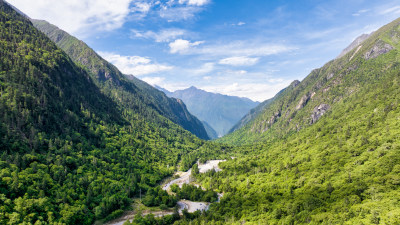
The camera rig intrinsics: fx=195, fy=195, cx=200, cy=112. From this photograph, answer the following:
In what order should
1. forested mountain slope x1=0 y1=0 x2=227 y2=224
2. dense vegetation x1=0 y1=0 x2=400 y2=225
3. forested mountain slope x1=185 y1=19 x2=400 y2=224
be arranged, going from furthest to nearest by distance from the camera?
1. forested mountain slope x1=0 y1=0 x2=227 y2=224
2. dense vegetation x1=0 y1=0 x2=400 y2=225
3. forested mountain slope x1=185 y1=19 x2=400 y2=224

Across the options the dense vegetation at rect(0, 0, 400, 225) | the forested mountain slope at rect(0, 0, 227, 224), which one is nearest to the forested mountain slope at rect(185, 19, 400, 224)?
the dense vegetation at rect(0, 0, 400, 225)

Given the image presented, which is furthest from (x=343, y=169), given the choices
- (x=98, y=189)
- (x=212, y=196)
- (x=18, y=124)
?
(x=18, y=124)

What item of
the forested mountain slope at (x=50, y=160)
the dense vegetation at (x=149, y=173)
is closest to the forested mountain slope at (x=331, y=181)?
the dense vegetation at (x=149, y=173)

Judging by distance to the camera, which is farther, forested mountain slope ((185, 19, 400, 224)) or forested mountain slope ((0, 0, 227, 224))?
forested mountain slope ((0, 0, 227, 224))

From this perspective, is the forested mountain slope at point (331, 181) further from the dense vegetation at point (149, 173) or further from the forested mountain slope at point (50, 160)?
the forested mountain slope at point (50, 160)

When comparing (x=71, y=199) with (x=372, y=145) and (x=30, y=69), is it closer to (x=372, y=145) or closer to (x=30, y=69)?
(x=30, y=69)

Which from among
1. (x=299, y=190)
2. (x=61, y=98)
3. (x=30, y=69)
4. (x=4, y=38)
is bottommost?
(x=299, y=190)

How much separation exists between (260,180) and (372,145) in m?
80.5

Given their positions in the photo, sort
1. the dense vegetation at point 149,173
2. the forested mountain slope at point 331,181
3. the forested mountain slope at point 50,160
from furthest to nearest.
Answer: the forested mountain slope at point 50,160
the dense vegetation at point 149,173
the forested mountain slope at point 331,181

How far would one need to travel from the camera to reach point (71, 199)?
4272 inches

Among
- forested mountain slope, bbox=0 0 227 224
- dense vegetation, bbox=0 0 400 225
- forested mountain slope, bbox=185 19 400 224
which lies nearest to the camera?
forested mountain slope, bbox=185 19 400 224

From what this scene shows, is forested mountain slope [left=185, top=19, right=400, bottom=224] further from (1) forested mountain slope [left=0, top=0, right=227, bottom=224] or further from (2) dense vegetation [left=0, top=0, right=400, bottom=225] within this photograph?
(1) forested mountain slope [left=0, top=0, right=227, bottom=224]

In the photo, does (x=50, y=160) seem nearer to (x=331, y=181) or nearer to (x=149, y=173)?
(x=149, y=173)

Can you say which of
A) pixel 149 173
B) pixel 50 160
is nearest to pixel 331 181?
pixel 149 173
